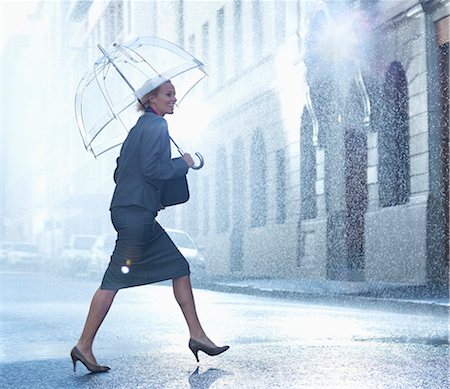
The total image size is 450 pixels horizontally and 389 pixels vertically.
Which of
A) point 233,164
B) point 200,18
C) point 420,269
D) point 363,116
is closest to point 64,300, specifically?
point 420,269

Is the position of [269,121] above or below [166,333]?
above

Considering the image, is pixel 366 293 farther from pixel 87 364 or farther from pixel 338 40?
pixel 87 364

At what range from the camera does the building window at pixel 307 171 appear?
26.5m

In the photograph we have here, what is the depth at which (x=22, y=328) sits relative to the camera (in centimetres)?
1041

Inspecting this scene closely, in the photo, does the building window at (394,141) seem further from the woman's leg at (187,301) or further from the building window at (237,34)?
the woman's leg at (187,301)

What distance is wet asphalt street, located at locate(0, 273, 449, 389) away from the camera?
621cm

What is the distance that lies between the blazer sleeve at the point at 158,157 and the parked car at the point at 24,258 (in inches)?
1800

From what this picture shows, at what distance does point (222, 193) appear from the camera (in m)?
35.5

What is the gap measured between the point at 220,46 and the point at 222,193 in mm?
4471

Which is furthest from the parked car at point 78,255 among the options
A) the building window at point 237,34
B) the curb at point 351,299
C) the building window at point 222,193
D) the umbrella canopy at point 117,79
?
the umbrella canopy at point 117,79

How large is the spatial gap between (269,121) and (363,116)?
22.9 ft

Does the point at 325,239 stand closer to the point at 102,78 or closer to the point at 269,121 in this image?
the point at 269,121

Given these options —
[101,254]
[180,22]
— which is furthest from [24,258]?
[101,254]

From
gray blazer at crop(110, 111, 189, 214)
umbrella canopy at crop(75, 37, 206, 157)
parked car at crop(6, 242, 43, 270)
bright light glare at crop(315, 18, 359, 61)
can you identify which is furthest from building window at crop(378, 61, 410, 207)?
parked car at crop(6, 242, 43, 270)
